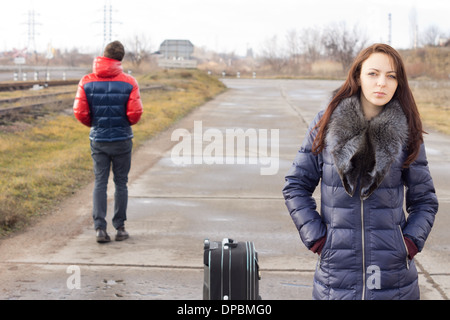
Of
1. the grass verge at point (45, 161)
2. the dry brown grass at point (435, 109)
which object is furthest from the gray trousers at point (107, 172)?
the dry brown grass at point (435, 109)

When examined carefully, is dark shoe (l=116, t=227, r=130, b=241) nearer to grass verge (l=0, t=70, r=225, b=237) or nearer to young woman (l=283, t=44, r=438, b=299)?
grass verge (l=0, t=70, r=225, b=237)

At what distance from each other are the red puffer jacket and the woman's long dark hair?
3.52m

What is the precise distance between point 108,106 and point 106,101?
→ 0.17ft

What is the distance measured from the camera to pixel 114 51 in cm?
631

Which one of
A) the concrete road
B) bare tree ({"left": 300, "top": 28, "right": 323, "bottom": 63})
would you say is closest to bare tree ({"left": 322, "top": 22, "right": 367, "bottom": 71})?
bare tree ({"left": 300, "top": 28, "right": 323, "bottom": 63})

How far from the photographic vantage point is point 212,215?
7469 mm

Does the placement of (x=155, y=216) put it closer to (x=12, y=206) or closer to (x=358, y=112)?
(x=12, y=206)

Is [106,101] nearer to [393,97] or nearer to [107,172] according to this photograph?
[107,172]

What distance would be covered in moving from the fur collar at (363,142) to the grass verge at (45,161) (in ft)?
14.8

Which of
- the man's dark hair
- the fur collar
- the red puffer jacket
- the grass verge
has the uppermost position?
the man's dark hair

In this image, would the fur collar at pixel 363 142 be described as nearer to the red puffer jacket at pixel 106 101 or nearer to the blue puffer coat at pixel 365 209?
the blue puffer coat at pixel 365 209

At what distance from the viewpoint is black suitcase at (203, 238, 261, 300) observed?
2.90m

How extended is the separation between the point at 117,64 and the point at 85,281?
2.29m

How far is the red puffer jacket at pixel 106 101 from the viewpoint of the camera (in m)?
6.30
